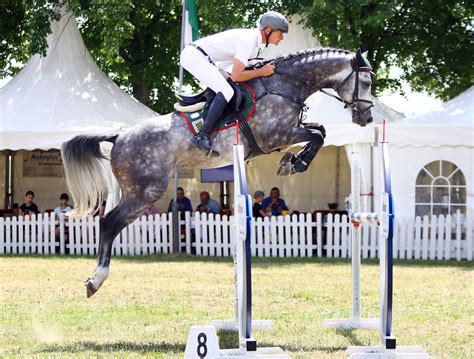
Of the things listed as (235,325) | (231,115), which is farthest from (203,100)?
(235,325)

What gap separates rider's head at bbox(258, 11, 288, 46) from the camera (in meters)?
6.75

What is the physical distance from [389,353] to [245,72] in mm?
2518

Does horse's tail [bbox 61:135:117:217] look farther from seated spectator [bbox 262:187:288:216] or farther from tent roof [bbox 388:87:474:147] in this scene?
seated spectator [bbox 262:187:288:216]

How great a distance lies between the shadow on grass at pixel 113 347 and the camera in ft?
20.7

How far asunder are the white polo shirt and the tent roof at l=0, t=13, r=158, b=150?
24.4ft

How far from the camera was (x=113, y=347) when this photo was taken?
646 cm

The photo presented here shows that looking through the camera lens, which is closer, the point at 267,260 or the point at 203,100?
the point at 203,100

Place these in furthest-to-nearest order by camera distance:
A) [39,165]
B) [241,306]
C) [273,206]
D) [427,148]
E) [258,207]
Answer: [39,165] → [258,207] → [273,206] → [427,148] → [241,306]

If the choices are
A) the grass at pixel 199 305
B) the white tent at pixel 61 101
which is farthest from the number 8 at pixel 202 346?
the white tent at pixel 61 101

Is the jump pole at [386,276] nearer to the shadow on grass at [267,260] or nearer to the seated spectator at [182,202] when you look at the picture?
the shadow on grass at [267,260]

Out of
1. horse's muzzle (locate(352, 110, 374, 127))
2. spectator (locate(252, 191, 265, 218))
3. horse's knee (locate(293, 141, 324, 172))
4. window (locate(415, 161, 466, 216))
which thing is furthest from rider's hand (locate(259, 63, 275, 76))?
spectator (locate(252, 191, 265, 218))

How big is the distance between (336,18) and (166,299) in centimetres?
1008

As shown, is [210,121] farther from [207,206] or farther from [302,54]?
[207,206]

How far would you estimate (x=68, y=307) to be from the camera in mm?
8531
